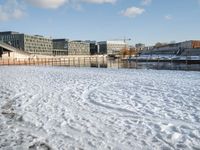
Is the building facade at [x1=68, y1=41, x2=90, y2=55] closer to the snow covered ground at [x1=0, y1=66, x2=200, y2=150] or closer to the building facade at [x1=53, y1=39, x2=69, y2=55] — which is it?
the building facade at [x1=53, y1=39, x2=69, y2=55]

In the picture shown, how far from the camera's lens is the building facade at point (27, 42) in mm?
144800

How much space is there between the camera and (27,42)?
5812 inches

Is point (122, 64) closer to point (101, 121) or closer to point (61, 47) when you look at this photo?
point (101, 121)

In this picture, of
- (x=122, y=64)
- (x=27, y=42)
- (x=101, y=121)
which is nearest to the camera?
(x=101, y=121)

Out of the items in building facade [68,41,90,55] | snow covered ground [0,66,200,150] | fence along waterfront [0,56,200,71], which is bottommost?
snow covered ground [0,66,200,150]

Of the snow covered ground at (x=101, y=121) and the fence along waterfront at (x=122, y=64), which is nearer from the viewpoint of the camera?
the snow covered ground at (x=101, y=121)

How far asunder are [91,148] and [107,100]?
18.7 ft

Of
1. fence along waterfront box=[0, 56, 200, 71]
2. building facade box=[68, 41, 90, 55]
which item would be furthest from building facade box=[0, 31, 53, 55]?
fence along waterfront box=[0, 56, 200, 71]

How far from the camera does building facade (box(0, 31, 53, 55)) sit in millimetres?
144800

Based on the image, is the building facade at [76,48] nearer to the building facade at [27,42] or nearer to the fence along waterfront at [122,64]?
the building facade at [27,42]

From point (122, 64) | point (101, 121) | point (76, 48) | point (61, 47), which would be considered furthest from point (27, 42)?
point (101, 121)

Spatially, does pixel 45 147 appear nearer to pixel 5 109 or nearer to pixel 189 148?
pixel 189 148

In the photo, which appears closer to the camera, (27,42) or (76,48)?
(27,42)

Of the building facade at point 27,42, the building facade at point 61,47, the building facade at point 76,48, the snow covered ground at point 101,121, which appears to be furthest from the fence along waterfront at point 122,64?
the building facade at point 76,48
